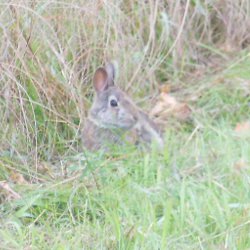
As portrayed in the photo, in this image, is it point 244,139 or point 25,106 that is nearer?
point 25,106

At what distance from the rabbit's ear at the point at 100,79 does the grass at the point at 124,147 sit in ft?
0.37

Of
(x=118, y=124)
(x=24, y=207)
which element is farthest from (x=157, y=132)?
(x=24, y=207)

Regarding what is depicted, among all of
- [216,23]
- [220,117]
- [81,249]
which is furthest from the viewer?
[216,23]

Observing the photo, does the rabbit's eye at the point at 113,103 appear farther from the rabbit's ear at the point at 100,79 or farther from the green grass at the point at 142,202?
the green grass at the point at 142,202

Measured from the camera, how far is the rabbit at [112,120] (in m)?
4.97

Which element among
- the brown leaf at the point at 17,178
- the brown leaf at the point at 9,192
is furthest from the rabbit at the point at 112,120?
the brown leaf at the point at 9,192

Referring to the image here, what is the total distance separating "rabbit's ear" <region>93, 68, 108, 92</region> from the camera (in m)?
5.05

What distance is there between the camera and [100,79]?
5113mm

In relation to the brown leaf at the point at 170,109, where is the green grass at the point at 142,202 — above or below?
above

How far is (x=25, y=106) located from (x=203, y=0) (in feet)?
6.94

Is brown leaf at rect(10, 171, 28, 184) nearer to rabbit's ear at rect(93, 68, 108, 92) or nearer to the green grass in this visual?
the green grass

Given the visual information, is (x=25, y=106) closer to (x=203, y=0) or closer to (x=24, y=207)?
(x=24, y=207)

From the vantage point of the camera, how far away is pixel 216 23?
6.36 metres

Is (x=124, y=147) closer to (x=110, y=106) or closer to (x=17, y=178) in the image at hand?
(x=110, y=106)
